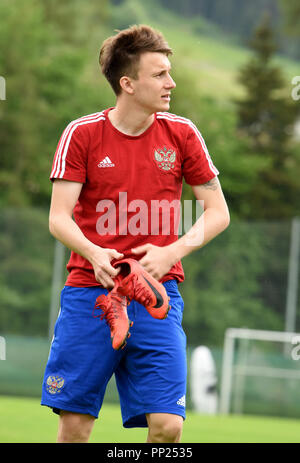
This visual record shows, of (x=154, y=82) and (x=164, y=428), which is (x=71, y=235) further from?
(x=164, y=428)

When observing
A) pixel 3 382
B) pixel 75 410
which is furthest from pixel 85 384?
pixel 3 382

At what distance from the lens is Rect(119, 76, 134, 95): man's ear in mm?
4117

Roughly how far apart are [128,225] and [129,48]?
85cm

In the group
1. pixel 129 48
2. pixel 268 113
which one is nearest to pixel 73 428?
pixel 129 48

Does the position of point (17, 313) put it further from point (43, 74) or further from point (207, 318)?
point (43, 74)

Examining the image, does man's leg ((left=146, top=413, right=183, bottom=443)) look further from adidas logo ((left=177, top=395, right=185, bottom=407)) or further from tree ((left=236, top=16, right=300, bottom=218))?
tree ((left=236, top=16, right=300, bottom=218))

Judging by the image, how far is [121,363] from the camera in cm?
410

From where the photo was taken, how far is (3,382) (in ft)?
44.5

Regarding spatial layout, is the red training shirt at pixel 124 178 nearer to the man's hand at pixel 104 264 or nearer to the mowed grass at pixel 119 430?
the man's hand at pixel 104 264

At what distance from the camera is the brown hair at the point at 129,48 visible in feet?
13.3

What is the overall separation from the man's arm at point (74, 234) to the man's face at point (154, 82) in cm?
53

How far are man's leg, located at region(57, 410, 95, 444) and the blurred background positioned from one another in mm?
7753

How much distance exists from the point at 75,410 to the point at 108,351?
32cm

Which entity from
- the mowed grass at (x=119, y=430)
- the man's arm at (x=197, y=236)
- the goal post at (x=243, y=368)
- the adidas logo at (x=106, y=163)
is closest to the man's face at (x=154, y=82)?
the adidas logo at (x=106, y=163)
